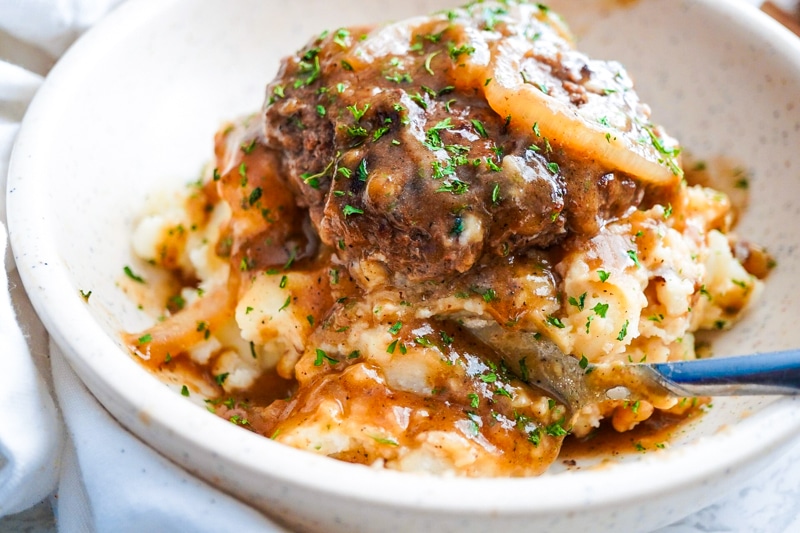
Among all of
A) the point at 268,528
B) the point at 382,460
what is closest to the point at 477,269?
the point at 382,460

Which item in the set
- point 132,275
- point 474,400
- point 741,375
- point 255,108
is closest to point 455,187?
point 474,400

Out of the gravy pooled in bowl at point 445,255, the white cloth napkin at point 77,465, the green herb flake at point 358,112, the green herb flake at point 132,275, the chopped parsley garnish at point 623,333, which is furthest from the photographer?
the green herb flake at point 132,275

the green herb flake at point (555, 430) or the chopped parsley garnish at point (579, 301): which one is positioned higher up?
the chopped parsley garnish at point (579, 301)

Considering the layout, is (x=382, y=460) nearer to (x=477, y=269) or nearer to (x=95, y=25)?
(x=477, y=269)

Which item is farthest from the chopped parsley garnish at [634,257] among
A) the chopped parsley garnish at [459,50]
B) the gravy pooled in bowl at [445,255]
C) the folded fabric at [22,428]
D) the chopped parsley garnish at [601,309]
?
the folded fabric at [22,428]

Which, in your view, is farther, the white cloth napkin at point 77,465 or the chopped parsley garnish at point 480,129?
Result: the chopped parsley garnish at point 480,129

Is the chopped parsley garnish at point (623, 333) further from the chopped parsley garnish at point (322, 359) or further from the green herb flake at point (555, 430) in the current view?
the chopped parsley garnish at point (322, 359)

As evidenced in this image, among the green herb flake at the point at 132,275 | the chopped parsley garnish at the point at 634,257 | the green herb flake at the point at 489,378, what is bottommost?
the green herb flake at the point at 132,275

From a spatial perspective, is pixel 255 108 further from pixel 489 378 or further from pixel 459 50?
pixel 489 378
